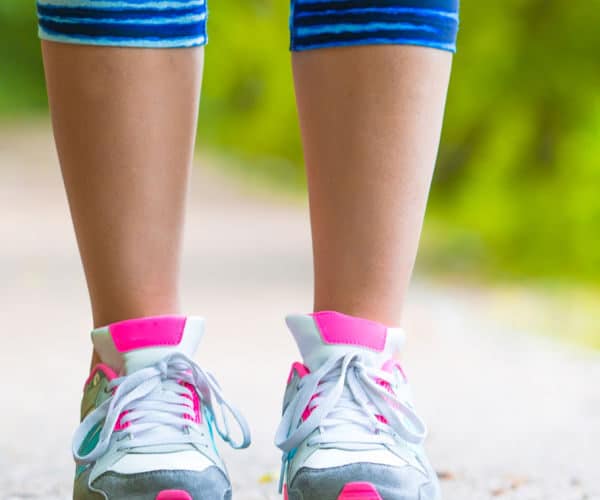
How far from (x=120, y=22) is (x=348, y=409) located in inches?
16.2

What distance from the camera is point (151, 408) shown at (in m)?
0.94

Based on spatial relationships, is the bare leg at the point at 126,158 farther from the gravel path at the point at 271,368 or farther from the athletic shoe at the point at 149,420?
the gravel path at the point at 271,368

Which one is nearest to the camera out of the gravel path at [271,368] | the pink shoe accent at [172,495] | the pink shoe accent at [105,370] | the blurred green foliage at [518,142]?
the pink shoe accent at [172,495]

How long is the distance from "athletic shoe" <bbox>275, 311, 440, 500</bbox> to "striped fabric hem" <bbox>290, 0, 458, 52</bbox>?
10.1 inches

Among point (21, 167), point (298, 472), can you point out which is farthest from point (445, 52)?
point (21, 167)

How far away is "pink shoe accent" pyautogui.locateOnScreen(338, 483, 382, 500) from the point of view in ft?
2.86

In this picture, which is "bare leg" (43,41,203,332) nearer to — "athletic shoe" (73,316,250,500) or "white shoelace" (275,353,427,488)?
"athletic shoe" (73,316,250,500)

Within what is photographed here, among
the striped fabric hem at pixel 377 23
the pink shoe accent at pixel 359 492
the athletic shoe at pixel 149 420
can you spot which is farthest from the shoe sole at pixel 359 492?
the striped fabric hem at pixel 377 23

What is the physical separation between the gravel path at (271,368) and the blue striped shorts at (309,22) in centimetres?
50

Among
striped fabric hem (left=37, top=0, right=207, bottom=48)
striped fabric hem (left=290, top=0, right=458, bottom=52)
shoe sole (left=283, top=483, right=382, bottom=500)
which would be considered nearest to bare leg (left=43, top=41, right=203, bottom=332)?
striped fabric hem (left=37, top=0, right=207, bottom=48)

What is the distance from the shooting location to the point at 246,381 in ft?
6.88

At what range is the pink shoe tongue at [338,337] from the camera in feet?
3.13

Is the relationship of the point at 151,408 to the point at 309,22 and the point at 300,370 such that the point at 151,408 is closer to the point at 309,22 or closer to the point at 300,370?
the point at 300,370

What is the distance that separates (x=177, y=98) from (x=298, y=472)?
0.37m
